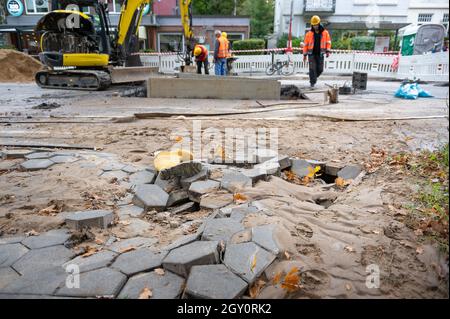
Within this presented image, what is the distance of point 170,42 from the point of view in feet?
102

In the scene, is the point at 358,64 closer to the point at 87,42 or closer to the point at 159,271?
the point at 87,42

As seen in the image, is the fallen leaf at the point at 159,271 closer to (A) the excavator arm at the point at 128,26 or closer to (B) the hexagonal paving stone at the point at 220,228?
(B) the hexagonal paving stone at the point at 220,228

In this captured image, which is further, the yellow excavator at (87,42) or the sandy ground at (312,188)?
the yellow excavator at (87,42)

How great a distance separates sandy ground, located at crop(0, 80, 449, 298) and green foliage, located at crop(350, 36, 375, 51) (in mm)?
22869

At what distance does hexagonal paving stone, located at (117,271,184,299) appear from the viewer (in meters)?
1.98

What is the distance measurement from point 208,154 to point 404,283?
309 centimetres

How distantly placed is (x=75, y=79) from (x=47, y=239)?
35.7ft

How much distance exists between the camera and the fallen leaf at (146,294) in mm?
1972

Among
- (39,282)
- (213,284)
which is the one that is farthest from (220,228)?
(39,282)

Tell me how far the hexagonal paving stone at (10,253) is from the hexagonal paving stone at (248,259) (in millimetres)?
1466

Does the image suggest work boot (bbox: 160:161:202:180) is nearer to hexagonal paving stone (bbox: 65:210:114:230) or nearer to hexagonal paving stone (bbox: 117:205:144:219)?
hexagonal paving stone (bbox: 117:205:144:219)

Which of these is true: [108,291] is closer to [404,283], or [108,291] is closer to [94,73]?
[404,283]

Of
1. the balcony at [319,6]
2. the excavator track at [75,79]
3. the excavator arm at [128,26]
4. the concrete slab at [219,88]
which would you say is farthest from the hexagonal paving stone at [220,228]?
the balcony at [319,6]

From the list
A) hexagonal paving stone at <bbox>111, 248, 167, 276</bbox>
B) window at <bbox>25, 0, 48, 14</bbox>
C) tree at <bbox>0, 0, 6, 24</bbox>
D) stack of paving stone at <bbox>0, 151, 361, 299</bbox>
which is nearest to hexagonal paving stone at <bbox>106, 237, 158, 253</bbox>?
stack of paving stone at <bbox>0, 151, 361, 299</bbox>
